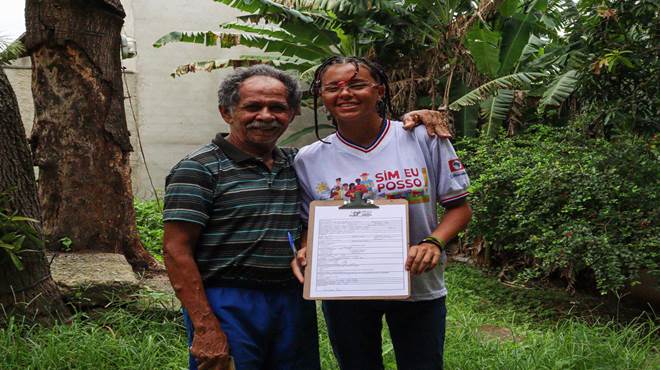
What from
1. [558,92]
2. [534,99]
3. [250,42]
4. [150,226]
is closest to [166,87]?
[250,42]

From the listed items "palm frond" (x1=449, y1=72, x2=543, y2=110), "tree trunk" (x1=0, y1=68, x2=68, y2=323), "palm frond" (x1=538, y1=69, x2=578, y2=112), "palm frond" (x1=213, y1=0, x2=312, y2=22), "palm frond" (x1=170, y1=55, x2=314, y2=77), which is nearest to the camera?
"tree trunk" (x1=0, y1=68, x2=68, y2=323)

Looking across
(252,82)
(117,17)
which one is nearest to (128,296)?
(117,17)

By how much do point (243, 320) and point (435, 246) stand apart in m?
0.69

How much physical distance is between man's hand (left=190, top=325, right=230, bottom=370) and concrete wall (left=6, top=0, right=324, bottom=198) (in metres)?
9.52

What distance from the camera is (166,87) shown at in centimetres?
1173

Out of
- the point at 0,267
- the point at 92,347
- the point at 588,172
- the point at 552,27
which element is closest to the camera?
the point at 92,347

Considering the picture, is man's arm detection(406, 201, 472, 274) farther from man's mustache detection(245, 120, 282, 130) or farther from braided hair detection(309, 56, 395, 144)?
man's mustache detection(245, 120, 282, 130)

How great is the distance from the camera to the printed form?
7.38ft

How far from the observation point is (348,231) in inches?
91.2

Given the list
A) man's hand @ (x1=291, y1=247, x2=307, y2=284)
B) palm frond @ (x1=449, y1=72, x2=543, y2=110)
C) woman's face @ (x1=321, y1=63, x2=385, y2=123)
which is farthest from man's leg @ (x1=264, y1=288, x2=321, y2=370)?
palm frond @ (x1=449, y1=72, x2=543, y2=110)

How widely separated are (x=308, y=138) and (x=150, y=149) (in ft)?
9.50

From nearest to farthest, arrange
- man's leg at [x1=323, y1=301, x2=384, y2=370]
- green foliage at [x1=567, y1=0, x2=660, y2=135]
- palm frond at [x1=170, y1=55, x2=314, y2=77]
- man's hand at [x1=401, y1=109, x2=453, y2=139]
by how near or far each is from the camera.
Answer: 1. man's hand at [x1=401, y1=109, x2=453, y2=139]
2. man's leg at [x1=323, y1=301, x2=384, y2=370]
3. green foliage at [x1=567, y1=0, x2=660, y2=135]
4. palm frond at [x1=170, y1=55, x2=314, y2=77]

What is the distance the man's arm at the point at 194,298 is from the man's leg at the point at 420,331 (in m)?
0.66

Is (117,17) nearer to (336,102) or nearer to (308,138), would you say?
(336,102)
